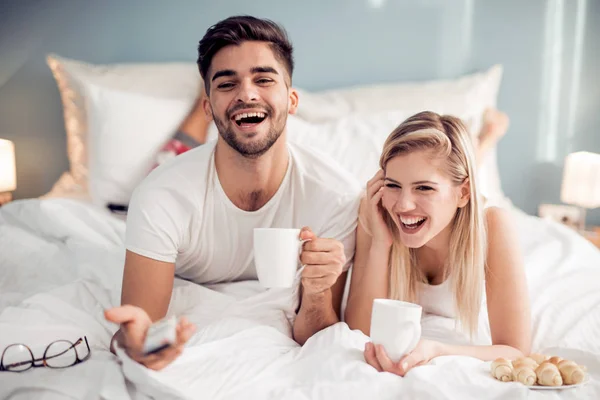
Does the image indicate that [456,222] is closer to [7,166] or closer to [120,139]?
[120,139]

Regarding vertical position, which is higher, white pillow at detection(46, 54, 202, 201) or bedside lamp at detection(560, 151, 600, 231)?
white pillow at detection(46, 54, 202, 201)

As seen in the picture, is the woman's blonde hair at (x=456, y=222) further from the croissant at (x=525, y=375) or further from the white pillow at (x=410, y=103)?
the white pillow at (x=410, y=103)

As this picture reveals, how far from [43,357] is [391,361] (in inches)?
22.8

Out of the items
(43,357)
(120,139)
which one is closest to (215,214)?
(43,357)

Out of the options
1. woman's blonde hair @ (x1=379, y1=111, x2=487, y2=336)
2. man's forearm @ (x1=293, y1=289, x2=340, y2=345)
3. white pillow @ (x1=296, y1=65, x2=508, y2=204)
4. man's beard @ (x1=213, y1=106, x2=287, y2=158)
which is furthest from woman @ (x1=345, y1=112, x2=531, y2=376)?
white pillow @ (x1=296, y1=65, x2=508, y2=204)

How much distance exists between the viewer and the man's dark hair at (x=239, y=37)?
3.98 feet

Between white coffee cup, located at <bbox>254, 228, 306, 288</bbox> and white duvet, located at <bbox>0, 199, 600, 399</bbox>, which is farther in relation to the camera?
white coffee cup, located at <bbox>254, 228, 306, 288</bbox>

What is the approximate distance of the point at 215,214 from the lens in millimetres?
1264

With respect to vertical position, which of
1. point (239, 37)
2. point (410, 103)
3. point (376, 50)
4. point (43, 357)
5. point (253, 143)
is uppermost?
point (376, 50)

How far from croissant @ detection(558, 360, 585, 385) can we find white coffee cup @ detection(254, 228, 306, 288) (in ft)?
1.57

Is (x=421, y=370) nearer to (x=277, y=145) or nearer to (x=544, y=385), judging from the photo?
(x=544, y=385)

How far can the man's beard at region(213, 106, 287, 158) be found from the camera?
1202 millimetres

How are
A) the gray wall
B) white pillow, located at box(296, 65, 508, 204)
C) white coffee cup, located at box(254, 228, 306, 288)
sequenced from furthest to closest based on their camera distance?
1. the gray wall
2. white pillow, located at box(296, 65, 508, 204)
3. white coffee cup, located at box(254, 228, 306, 288)

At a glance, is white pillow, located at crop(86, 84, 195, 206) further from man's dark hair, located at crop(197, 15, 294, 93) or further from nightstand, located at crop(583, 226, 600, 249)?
nightstand, located at crop(583, 226, 600, 249)
